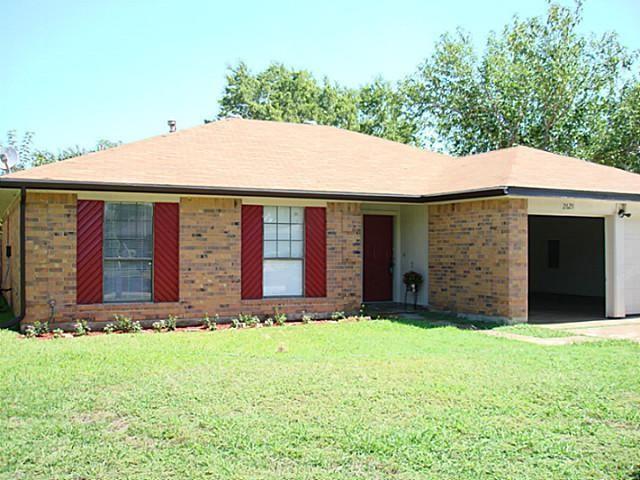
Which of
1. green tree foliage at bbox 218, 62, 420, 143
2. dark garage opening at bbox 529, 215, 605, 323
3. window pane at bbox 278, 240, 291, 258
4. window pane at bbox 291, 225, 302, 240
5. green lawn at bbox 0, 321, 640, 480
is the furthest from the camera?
green tree foliage at bbox 218, 62, 420, 143

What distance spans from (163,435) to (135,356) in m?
3.65

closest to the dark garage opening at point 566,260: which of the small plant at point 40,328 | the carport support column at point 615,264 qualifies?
the carport support column at point 615,264

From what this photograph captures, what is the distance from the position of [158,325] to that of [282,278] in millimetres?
2828

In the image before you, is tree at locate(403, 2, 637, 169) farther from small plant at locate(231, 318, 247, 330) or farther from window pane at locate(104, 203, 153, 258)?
window pane at locate(104, 203, 153, 258)

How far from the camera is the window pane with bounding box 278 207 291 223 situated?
43.4 ft

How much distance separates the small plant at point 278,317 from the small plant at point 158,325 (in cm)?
226

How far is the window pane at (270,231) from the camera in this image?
13092mm

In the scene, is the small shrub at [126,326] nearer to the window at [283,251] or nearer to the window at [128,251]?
the window at [128,251]

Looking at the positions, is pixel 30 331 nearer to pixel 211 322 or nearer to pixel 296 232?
pixel 211 322

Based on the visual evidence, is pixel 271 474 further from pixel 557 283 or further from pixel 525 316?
pixel 557 283

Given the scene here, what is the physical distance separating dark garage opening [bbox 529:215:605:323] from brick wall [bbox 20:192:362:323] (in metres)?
7.96

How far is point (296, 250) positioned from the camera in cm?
1334

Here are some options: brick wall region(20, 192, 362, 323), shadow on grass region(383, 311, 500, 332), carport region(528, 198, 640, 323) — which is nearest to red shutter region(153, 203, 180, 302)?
brick wall region(20, 192, 362, 323)

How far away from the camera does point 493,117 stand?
3173 cm
